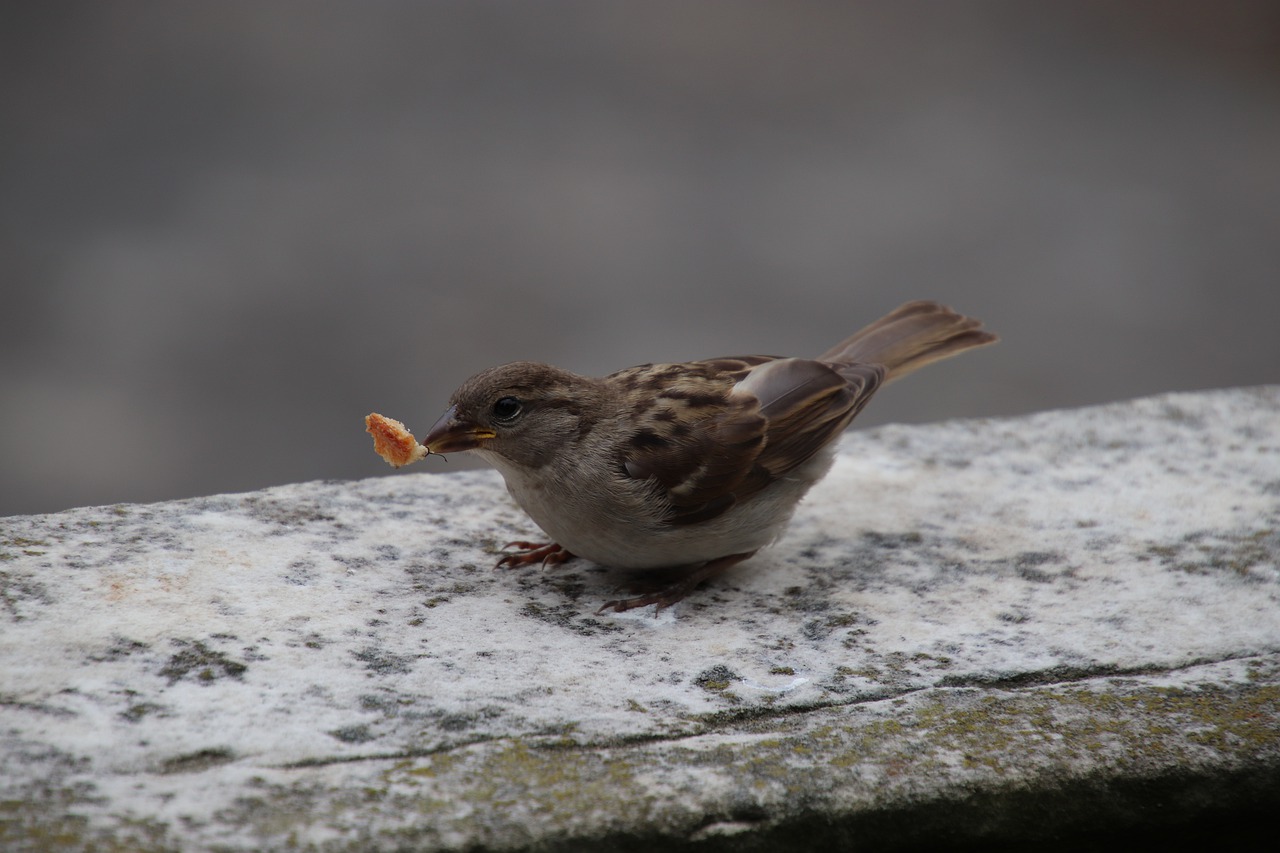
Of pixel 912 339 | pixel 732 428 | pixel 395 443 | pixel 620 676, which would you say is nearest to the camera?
pixel 620 676

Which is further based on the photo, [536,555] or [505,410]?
[536,555]

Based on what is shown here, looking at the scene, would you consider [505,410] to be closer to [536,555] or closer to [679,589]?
[536,555]

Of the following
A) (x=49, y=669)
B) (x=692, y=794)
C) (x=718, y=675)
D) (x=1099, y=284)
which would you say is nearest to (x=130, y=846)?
(x=49, y=669)

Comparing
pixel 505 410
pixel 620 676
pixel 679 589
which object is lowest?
pixel 620 676

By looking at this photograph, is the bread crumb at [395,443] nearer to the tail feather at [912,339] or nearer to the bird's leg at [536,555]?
the bird's leg at [536,555]

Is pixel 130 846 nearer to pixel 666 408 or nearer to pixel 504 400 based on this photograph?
pixel 504 400

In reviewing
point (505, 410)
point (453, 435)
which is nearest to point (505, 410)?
point (505, 410)
